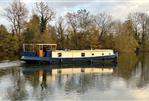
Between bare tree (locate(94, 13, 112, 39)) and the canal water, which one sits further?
bare tree (locate(94, 13, 112, 39))

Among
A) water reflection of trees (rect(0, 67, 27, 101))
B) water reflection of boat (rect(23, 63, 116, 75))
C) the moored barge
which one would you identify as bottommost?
water reflection of boat (rect(23, 63, 116, 75))

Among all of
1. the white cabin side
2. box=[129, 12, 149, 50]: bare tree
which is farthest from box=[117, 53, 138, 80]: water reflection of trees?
box=[129, 12, 149, 50]: bare tree

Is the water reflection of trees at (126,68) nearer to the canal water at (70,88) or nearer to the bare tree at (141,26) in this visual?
the canal water at (70,88)

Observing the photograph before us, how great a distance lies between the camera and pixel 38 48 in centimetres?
5662

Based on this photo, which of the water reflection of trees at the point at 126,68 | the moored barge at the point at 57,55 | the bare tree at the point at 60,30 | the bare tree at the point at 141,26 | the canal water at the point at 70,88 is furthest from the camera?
the bare tree at the point at 141,26

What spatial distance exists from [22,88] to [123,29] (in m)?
67.3

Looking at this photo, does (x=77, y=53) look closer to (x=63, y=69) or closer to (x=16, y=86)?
(x=63, y=69)

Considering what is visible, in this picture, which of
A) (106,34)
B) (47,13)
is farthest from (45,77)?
(106,34)

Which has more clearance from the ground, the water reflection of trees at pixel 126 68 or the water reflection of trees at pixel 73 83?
the water reflection of trees at pixel 73 83

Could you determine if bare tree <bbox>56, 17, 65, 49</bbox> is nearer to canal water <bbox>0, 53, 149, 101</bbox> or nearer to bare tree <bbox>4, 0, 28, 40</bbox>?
bare tree <bbox>4, 0, 28, 40</bbox>

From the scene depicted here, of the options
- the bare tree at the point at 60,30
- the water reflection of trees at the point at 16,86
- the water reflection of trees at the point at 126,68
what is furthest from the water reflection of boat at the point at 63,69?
the bare tree at the point at 60,30

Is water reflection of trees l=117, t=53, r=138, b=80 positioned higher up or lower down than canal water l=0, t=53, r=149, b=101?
lower down

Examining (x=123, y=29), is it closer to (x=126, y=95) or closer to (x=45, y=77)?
(x=45, y=77)

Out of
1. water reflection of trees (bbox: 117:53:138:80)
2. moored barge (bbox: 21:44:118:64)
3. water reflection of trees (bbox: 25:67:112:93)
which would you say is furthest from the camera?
moored barge (bbox: 21:44:118:64)
